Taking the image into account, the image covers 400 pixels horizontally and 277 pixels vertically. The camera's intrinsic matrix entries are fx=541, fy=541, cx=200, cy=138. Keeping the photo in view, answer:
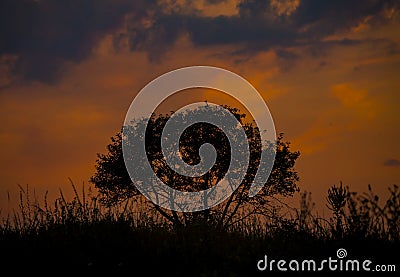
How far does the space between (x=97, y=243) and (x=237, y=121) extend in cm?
2952

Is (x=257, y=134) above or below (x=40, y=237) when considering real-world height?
above

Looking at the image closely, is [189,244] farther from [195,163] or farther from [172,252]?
[195,163]

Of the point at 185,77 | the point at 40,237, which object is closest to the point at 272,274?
the point at 40,237

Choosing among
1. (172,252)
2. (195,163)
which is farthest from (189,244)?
(195,163)

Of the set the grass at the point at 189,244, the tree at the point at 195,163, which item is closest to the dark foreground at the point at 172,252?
the grass at the point at 189,244

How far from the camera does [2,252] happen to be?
12.1 meters

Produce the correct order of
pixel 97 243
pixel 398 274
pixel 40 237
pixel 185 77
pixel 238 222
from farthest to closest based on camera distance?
1. pixel 185 77
2. pixel 238 222
3. pixel 40 237
4. pixel 97 243
5. pixel 398 274

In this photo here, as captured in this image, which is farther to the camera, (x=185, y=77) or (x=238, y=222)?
(x=185, y=77)

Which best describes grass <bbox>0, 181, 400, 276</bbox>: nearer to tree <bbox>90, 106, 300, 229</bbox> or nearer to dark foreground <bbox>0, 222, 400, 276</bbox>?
dark foreground <bbox>0, 222, 400, 276</bbox>

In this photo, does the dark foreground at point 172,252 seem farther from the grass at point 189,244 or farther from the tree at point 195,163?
the tree at point 195,163

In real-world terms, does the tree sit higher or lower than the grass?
higher

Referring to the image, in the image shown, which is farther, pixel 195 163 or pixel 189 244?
pixel 195 163

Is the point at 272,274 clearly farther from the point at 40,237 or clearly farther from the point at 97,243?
the point at 40,237

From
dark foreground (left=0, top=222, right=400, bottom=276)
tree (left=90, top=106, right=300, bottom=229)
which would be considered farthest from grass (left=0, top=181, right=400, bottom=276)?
tree (left=90, top=106, right=300, bottom=229)
